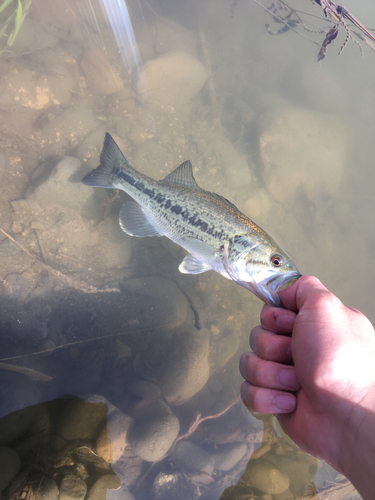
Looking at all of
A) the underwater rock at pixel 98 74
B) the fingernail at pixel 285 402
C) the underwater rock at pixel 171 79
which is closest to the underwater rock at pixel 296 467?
the fingernail at pixel 285 402

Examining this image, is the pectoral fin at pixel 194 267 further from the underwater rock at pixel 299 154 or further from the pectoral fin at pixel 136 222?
the underwater rock at pixel 299 154

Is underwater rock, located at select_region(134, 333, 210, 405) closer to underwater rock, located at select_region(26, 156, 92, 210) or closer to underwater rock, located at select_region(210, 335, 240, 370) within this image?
underwater rock, located at select_region(210, 335, 240, 370)

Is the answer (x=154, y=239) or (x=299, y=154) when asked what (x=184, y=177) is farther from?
(x=299, y=154)

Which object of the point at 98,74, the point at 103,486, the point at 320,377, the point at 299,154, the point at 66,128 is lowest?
the point at 103,486

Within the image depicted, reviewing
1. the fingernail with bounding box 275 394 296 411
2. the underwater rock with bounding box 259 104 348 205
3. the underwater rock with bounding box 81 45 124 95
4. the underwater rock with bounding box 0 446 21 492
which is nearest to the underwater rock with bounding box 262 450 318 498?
the fingernail with bounding box 275 394 296 411

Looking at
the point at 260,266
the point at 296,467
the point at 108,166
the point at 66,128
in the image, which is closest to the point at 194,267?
the point at 260,266

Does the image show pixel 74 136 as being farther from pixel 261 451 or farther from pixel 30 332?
pixel 261 451
